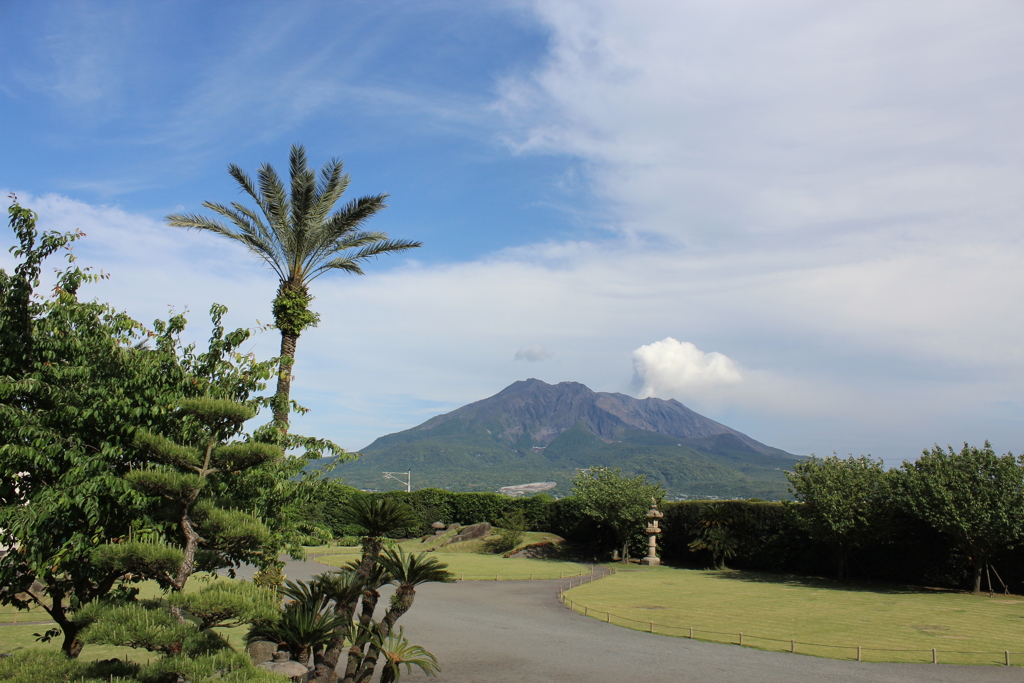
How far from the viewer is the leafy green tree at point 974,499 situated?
883 inches

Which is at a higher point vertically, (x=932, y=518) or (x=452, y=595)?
(x=932, y=518)

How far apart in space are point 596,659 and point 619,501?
864 inches

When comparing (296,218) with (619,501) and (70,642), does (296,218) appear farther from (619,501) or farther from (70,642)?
(619,501)

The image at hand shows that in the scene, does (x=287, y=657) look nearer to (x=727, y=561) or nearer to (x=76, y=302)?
(x=76, y=302)

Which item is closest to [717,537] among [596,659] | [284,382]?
[596,659]

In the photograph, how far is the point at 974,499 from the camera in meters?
22.9

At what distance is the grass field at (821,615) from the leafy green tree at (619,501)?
6.83m

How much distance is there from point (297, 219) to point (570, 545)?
95.9 ft

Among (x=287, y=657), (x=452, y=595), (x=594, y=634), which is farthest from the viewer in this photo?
(x=452, y=595)

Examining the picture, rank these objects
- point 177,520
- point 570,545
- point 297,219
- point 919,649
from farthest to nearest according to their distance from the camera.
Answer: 1. point 570,545
2. point 297,219
3. point 919,649
4. point 177,520

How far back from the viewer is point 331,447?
11.6m

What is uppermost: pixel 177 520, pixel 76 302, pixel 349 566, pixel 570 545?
pixel 76 302

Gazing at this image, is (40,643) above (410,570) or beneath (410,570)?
beneath

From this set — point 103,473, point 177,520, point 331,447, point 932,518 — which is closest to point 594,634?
point 331,447
